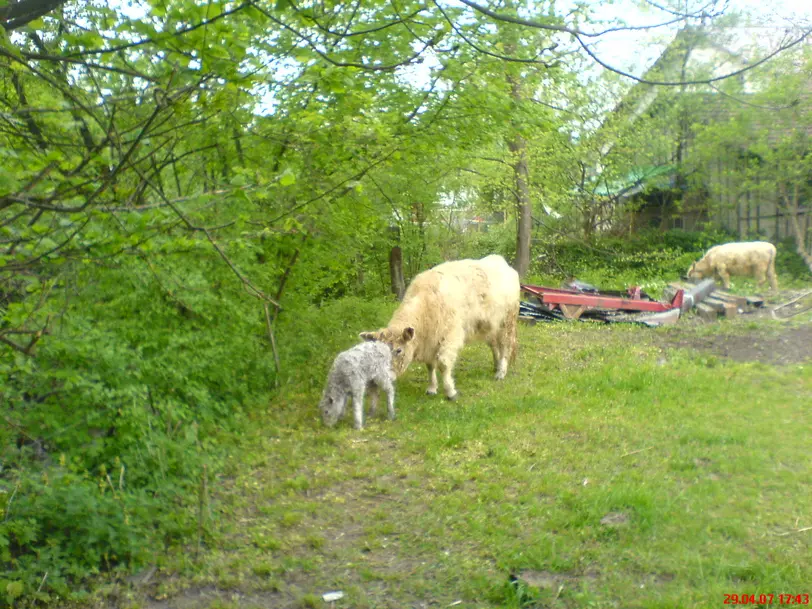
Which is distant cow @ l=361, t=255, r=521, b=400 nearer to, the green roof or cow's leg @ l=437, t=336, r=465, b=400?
cow's leg @ l=437, t=336, r=465, b=400

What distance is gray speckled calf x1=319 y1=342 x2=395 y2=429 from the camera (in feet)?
25.4

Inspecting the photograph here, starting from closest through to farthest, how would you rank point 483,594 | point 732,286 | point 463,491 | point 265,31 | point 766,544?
point 483,594
point 766,544
point 463,491
point 265,31
point 732,286

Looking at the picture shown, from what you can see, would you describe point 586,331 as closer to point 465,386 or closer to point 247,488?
point 465,386

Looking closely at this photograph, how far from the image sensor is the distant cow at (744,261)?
17484mm

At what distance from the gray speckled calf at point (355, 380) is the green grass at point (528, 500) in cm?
18

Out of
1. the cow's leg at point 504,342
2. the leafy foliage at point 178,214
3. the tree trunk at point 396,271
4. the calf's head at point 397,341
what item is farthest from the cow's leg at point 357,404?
the tree trunk at point 396,271

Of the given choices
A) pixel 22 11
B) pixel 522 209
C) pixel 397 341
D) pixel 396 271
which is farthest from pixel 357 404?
pixel 522 209

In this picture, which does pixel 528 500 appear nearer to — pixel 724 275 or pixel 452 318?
pixel 452 318

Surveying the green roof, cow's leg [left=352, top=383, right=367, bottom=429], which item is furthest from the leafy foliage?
Answer: the green roof

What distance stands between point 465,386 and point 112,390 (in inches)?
207

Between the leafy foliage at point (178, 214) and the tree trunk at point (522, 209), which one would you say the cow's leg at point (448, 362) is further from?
the tree trunk at point (522, 209)

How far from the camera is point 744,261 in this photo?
17.7 metres

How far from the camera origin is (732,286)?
57.9 ft

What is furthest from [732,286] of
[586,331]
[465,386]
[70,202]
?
[70,202]
